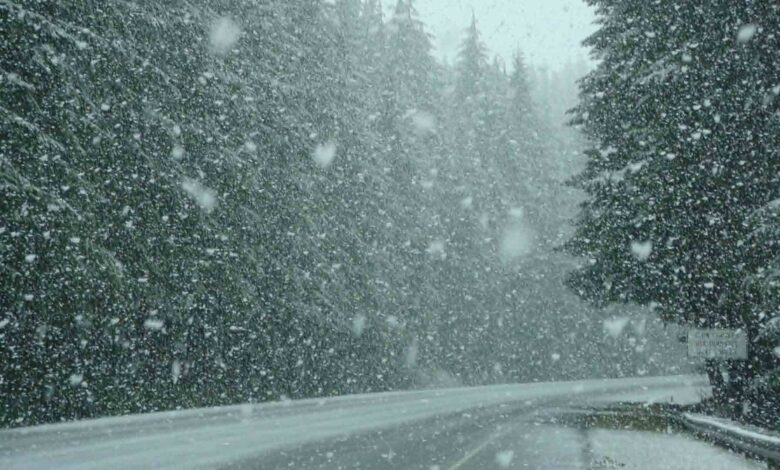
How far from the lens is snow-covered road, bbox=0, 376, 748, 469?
1083cm

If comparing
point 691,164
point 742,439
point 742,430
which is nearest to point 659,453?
point 742,439

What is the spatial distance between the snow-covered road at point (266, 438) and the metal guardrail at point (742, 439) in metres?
2.97

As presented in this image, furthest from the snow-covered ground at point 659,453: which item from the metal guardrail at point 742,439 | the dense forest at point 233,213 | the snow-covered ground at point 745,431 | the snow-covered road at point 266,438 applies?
the dense forest at point 233,213

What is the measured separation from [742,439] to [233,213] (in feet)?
48.3

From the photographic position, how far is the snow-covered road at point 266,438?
10828mm

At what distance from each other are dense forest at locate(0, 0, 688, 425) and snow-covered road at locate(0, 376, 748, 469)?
9.53 ft

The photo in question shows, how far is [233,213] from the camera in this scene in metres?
23.2

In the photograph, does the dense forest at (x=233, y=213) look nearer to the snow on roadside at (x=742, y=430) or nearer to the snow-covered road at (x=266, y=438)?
the snow on roadside at (x=742, y=430)

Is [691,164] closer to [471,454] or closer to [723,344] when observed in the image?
[723,344]

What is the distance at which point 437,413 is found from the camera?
70.9 ft

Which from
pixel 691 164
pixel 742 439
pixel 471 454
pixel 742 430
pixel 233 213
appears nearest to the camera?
pixel 471 454

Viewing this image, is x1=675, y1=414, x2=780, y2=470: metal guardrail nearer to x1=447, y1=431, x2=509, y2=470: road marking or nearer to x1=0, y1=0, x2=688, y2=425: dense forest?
x1=0, y1=0, x2=688, y2=425: dense forest

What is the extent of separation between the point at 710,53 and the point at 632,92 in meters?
2.50

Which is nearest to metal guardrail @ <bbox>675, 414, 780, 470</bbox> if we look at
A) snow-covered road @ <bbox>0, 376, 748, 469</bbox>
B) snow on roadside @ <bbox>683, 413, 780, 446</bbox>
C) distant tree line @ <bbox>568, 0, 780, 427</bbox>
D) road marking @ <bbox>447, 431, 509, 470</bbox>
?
snow on roadside @ <bbox>683, 413, 780, 446</bbox>
